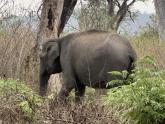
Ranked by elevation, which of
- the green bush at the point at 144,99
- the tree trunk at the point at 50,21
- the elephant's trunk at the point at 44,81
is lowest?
the elephant's trunk at the point at 44,81

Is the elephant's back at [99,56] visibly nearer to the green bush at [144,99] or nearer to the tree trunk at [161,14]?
the tree trunk at [161,14]

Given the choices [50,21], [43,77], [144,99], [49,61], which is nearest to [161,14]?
[50,21]

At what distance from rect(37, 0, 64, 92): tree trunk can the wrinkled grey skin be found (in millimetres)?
561

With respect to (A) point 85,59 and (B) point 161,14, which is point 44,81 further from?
(B) point 161,14

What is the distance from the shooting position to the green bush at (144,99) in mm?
5664

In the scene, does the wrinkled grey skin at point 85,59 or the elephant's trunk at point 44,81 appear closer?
the wrinkled grey skin at point 85,59

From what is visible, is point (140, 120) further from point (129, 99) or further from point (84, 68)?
Result: point (84, 68)

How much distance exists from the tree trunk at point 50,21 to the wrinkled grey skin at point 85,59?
1.84 feet

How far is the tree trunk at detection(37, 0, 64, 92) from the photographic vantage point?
11.5 meters

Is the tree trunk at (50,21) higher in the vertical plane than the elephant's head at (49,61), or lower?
higher

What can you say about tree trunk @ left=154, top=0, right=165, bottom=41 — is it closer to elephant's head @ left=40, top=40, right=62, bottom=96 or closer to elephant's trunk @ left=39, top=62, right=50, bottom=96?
elephant's head @ left=40, top=40, right=62, bottom=96

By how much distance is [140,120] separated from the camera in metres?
5.75

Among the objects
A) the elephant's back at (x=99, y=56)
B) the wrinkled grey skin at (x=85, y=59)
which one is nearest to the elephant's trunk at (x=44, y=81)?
the wrinkled grey skin at (x=85, y=59)

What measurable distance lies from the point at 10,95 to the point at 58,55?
4711 millimetres
